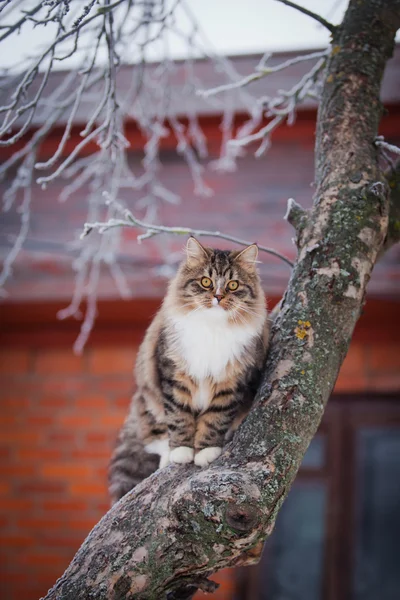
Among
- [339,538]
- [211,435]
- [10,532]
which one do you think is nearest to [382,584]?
[339,538]

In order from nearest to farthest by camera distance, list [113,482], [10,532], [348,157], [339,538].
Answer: [348,157], [113,482], [339,538], [10,532]

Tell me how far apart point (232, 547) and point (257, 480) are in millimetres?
170

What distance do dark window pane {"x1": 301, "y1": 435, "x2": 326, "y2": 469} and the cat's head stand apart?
2773 mm

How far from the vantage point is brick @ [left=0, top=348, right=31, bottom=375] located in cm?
511

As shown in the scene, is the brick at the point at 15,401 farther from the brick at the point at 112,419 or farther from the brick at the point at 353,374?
the brick at the point at 353,374

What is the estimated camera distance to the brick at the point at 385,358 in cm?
459

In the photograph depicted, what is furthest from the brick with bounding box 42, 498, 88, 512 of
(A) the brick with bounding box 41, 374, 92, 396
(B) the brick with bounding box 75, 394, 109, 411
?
(A) the brick with bounding box 41, 374, 92, 396

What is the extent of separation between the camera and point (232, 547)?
1.43 m

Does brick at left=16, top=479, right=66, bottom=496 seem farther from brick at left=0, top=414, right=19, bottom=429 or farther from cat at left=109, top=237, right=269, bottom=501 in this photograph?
cat at left=109, top=237, right=269, bottom=501

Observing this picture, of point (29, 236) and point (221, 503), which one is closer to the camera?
point (221, 503)

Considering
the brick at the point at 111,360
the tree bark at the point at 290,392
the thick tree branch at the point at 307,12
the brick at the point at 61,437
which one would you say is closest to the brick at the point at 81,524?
the brick at the point at 61,437

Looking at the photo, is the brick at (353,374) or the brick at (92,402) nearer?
the brick at (353,374)

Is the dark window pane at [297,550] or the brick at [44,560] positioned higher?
the dark window pane at [297,550]

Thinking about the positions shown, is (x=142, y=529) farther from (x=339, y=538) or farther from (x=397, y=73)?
(x=397, y=73)
